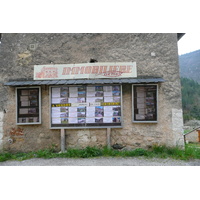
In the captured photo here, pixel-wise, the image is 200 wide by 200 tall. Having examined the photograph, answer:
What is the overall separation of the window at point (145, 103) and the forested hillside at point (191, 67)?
2752 inches

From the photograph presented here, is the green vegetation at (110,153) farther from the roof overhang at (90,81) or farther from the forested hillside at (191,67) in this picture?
the forested hillside at (191,67)

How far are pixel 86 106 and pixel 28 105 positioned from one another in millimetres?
1979

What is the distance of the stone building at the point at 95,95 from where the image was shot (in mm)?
5617

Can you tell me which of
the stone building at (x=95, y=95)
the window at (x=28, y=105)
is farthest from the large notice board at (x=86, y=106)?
the window at (x=28, y=105)

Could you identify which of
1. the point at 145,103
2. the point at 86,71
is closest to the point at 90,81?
the point at 86,71

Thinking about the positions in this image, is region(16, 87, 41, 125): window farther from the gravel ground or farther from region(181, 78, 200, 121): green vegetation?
region(181, 78, 200, 121): green vegetation

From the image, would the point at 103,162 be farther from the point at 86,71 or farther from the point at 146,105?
the point at 86,71

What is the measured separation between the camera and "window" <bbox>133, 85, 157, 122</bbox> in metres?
5.59

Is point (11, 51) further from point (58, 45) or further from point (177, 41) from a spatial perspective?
point (177, 41)

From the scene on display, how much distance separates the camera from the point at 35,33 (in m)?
6.00

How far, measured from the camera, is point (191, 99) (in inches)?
2283

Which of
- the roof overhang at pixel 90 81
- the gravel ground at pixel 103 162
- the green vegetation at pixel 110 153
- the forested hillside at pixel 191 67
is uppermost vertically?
the forested hillside at pixel 191 67

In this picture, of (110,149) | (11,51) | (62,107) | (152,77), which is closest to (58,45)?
(11,51)

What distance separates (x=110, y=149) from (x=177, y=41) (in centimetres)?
431
